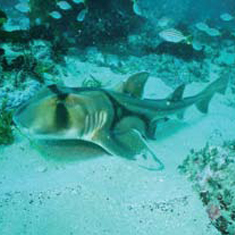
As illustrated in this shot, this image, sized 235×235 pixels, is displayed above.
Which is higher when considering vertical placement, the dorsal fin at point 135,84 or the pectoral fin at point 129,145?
the dorsal fin at point 135,84

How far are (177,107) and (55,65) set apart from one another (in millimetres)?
4378

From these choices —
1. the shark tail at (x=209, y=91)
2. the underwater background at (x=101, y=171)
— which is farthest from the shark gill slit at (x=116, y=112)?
the shark tail at (x=209, y=91)

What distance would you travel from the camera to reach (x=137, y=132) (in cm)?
485

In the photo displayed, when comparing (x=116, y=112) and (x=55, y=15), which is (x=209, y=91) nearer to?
(x=116, y=112)

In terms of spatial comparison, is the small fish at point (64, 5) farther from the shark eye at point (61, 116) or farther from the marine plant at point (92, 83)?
the shark eye at point (61, 116)

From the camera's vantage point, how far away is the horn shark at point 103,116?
3986mm

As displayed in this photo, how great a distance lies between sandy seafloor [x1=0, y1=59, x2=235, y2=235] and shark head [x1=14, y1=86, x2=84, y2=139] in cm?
79

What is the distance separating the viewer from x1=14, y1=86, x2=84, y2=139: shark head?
154 inches

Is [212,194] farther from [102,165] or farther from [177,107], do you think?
[177,107]

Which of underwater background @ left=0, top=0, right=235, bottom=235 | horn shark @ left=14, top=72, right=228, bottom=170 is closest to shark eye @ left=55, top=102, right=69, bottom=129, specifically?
horn shark @ left=14, top=72, right=228, bottom=170

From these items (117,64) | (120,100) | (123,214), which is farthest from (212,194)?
(117,64)

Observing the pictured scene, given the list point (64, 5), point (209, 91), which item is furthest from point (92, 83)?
point (64, 5)

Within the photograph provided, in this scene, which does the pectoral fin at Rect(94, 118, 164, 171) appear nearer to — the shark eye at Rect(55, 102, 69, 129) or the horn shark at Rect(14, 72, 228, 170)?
the horn shark at Rect(14, 72, 228, 170)

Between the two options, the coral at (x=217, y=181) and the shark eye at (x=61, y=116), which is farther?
the shark eye at (x=61, y=116)
